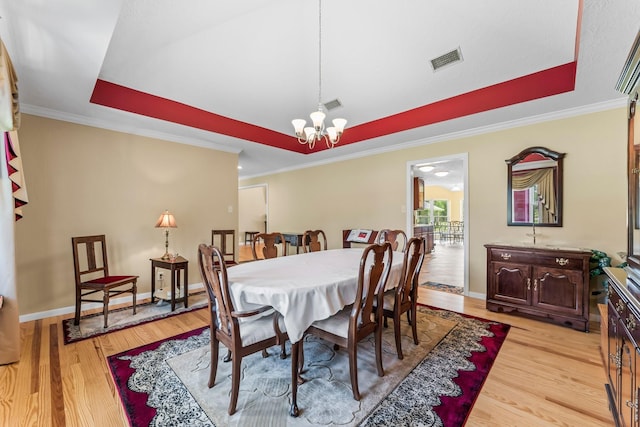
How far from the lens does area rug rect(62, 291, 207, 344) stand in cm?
264

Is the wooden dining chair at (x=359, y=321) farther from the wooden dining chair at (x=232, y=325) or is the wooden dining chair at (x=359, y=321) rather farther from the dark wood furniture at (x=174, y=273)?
the dark wood furniture at (x=174, y=273)

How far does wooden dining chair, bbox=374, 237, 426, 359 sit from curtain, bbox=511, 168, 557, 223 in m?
2.03

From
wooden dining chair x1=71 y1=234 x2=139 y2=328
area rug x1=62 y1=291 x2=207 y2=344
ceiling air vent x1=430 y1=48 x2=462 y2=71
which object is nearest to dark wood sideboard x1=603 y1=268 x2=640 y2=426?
ceiling air vent x1=430 y1=48 x2=462 y2=71

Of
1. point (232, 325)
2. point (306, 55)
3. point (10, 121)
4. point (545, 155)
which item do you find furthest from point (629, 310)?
point (10, 121)

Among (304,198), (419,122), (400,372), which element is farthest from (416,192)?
(400,372)

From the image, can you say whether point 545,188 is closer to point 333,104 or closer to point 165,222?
point 333,104

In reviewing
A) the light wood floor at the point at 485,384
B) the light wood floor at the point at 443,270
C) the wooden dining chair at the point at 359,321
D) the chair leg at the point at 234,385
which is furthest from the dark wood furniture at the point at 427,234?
the chair leg at the point at 234,385

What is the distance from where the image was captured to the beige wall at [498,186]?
9.50 ft

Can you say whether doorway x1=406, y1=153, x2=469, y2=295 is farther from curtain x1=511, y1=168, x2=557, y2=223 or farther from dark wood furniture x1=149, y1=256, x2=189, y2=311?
dark wood furniture x1=149, y1=256, x2=189, y2=311

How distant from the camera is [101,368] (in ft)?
6.75

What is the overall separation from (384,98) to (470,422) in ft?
10.7

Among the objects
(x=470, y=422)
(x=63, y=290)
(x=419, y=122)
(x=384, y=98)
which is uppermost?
(x=384, y=98)

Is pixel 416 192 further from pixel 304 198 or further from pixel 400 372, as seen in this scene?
pixel 400 372

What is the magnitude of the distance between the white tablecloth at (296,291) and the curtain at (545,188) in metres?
2.72
